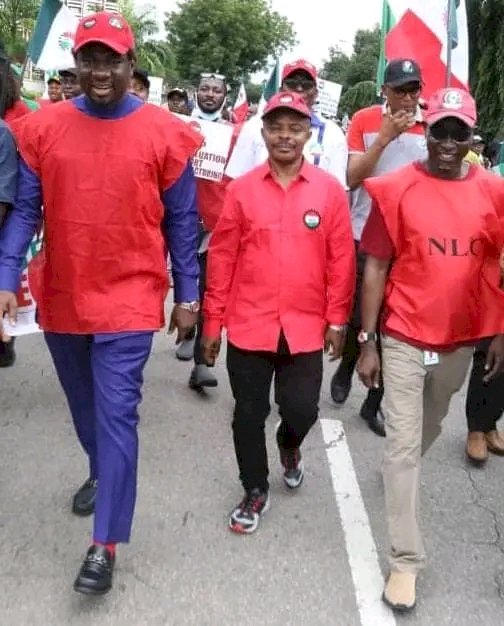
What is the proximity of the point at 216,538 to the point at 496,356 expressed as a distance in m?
1.41

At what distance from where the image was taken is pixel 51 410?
5023 millimetres

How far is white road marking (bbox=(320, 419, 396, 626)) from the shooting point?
10.2 feet

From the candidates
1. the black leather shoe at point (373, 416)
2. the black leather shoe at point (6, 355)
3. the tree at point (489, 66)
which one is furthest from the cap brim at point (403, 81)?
the tree at point (489, 66)

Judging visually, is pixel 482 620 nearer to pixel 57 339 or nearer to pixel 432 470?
pixel 432 470

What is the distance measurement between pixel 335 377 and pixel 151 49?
52926 millimetres

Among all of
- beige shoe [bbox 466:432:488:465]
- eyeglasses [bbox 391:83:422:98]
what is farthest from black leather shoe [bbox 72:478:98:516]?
eyeglasses [bbox 391:83:422:98]

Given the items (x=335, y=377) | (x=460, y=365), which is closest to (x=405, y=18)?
(x=335, y=377)

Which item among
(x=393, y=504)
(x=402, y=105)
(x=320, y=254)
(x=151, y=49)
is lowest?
(x=151, y=49)

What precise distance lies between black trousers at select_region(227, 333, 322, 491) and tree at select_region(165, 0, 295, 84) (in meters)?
60.2

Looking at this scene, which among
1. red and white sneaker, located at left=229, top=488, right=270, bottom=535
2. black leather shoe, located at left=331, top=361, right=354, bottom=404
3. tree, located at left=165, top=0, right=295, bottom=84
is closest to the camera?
red and white sneaker, located at left=229, top=488, right=270, bottom=535

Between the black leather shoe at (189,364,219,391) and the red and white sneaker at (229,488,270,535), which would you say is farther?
the black leather shoe at (189,364,219,391)

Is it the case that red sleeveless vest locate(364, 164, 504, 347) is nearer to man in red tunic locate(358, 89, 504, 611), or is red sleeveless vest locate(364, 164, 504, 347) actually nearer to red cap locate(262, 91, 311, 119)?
man in red tunic locate(358, 89, 504, 611)

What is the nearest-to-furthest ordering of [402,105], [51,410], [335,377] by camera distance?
[402,105] < [51,410] < [335,377]

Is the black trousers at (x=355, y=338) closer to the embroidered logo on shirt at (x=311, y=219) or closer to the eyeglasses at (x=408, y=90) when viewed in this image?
the eyeglasses at (x=408, y=90)
